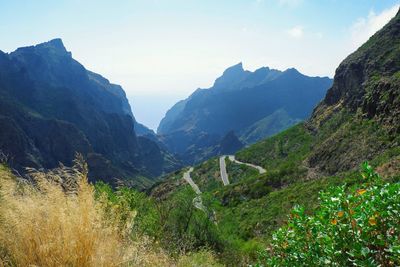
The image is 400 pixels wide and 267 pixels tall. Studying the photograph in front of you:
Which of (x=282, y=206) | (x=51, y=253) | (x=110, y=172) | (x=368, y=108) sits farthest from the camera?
(x=110, y=172)

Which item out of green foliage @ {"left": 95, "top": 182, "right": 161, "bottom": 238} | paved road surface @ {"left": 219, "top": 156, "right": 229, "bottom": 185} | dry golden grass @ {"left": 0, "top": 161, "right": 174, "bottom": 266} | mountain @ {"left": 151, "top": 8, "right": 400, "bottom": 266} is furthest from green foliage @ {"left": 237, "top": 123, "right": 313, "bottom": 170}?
dry golden grass @ {"left": 0, "top": 161, "right": 174, "bottom": 266}

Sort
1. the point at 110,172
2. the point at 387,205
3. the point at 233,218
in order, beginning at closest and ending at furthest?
the point at 387,205 → the point at 233,218 → the point at 110,172

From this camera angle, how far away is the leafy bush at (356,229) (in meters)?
4.30

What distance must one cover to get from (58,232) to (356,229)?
3724mm

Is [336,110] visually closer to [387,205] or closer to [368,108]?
[368,108]

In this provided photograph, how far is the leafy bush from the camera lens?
169 inches

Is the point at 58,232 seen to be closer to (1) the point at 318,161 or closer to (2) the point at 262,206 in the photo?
(2) the point at 262,206

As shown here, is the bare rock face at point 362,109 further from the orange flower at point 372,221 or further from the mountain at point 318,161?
the orange flower at point 372,221

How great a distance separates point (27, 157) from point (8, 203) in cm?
15542

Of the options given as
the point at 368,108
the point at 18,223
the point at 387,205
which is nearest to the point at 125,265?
the point at 18,223

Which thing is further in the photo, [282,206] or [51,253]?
[282,206]

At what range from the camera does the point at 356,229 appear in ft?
14.8

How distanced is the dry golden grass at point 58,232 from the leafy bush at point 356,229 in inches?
97.4

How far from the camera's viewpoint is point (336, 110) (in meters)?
85.9
